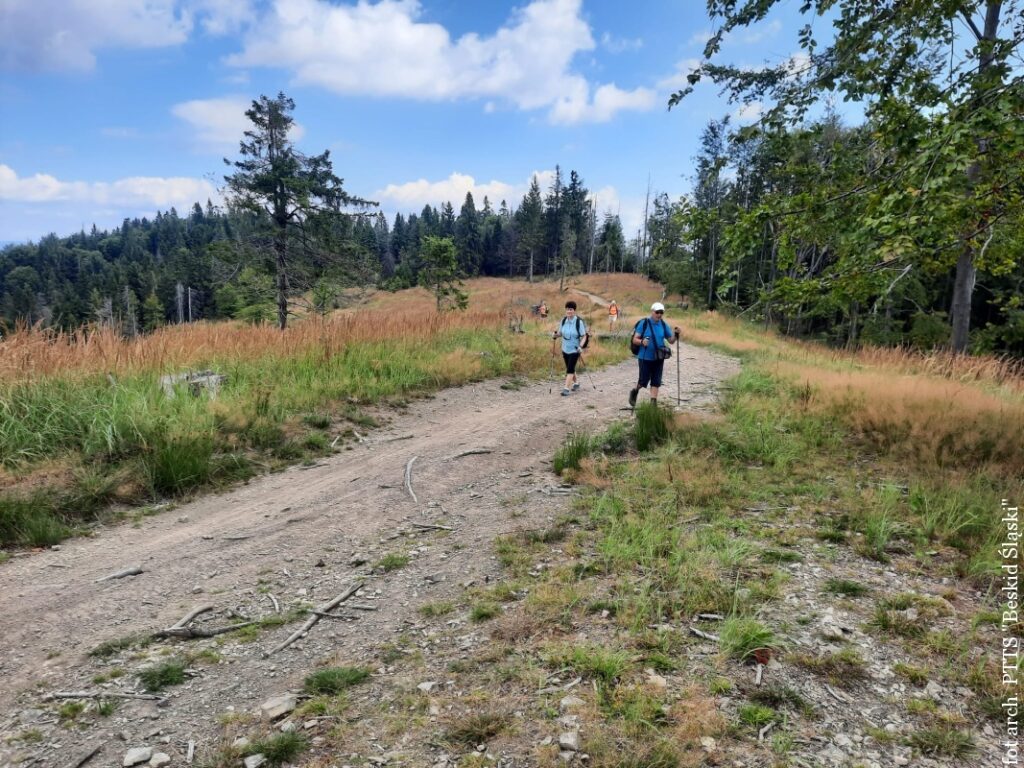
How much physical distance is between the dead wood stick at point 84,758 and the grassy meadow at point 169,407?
9.76 ft

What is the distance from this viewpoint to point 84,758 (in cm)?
244

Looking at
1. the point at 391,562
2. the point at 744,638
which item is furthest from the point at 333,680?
the point at 744,638

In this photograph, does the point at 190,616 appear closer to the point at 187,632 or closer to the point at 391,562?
the point at 187,632

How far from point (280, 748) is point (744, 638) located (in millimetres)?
2552

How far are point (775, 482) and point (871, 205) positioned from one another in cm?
302

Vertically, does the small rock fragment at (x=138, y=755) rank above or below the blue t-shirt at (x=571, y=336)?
below

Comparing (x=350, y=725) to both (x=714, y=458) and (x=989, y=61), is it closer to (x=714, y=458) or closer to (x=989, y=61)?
(x=714, y=458)

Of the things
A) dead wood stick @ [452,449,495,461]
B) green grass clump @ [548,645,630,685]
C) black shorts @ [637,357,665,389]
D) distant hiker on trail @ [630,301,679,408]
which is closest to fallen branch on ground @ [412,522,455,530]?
dead wood stick @ [452,449,495,461]

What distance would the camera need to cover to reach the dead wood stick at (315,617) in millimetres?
3270

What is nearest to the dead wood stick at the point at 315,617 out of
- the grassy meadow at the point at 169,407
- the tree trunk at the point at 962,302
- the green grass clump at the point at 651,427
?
the grassy meadow at the point at 169,407

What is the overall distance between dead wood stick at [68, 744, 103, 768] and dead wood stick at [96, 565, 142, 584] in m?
1.91

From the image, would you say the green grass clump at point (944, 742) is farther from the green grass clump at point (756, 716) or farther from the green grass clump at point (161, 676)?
the green grass clump at point (161, 676)

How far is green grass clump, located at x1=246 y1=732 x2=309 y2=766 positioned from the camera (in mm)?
2355

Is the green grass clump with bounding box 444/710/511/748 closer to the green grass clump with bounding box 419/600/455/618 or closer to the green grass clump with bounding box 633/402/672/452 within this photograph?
the green grass clump with bounding box 419/600/455/618
